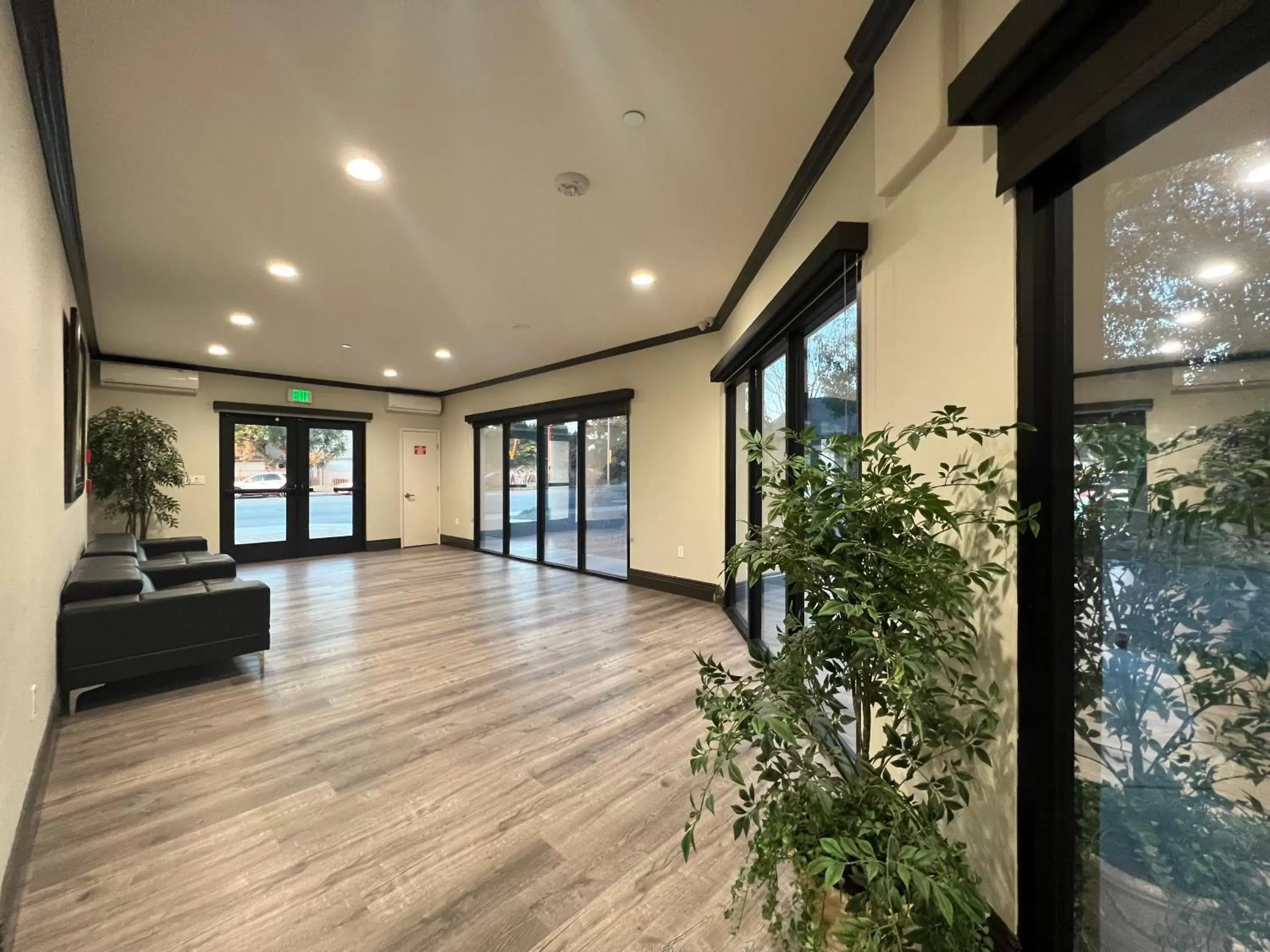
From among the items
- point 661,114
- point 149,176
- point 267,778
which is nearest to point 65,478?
point 149,176

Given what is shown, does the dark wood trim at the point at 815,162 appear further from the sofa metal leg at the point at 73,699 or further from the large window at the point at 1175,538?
the sofa metal leg at the point at 73,699

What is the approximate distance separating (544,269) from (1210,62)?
320 centimetres

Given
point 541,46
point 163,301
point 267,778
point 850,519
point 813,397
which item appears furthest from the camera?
point 163,301

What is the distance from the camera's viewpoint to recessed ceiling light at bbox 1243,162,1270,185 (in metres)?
0.81

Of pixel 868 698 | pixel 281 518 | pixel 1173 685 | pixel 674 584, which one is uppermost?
pixel 1173 685

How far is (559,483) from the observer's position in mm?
6934

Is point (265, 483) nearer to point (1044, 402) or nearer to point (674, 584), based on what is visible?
point (674, 584)

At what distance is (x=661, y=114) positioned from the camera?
6.50ft

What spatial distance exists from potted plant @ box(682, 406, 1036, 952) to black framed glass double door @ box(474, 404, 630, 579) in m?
4.65

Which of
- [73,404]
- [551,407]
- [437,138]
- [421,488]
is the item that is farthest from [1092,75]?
[421,488]

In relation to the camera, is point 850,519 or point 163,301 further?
point 163,301

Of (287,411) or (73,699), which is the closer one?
(73,699)

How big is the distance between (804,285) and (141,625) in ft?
12.9

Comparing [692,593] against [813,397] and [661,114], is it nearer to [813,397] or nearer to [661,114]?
[813,397]
